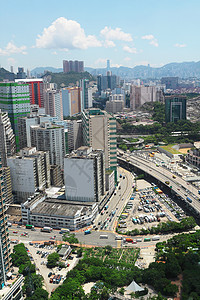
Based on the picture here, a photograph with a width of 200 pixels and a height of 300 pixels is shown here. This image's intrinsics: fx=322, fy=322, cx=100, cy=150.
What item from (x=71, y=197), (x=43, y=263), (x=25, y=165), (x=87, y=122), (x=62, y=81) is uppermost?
(x=62, y=81)

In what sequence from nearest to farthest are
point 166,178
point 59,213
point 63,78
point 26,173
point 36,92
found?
point 59,213 < point 26,173 < point 166,178 < point 36,92 < point 63,78

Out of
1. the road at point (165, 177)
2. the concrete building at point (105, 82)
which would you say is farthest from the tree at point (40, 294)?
the concrete building at point (105, 82)

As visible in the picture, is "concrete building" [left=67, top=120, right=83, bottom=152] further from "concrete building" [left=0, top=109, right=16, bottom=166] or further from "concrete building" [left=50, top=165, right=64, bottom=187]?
"concrete building" [left=50, top=165, right=64, bottom=187]

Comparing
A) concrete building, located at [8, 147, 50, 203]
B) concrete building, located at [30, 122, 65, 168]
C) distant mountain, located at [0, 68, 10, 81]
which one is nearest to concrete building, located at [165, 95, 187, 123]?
concrete building, located at [30, 122, 65, 168]

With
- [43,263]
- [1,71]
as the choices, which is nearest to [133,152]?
[43,263]

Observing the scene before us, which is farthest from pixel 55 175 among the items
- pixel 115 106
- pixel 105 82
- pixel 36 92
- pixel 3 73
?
pixel 105 82

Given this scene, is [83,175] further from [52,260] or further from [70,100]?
[70,100]

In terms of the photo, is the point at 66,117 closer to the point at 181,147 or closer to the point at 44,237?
the point at 181,147
